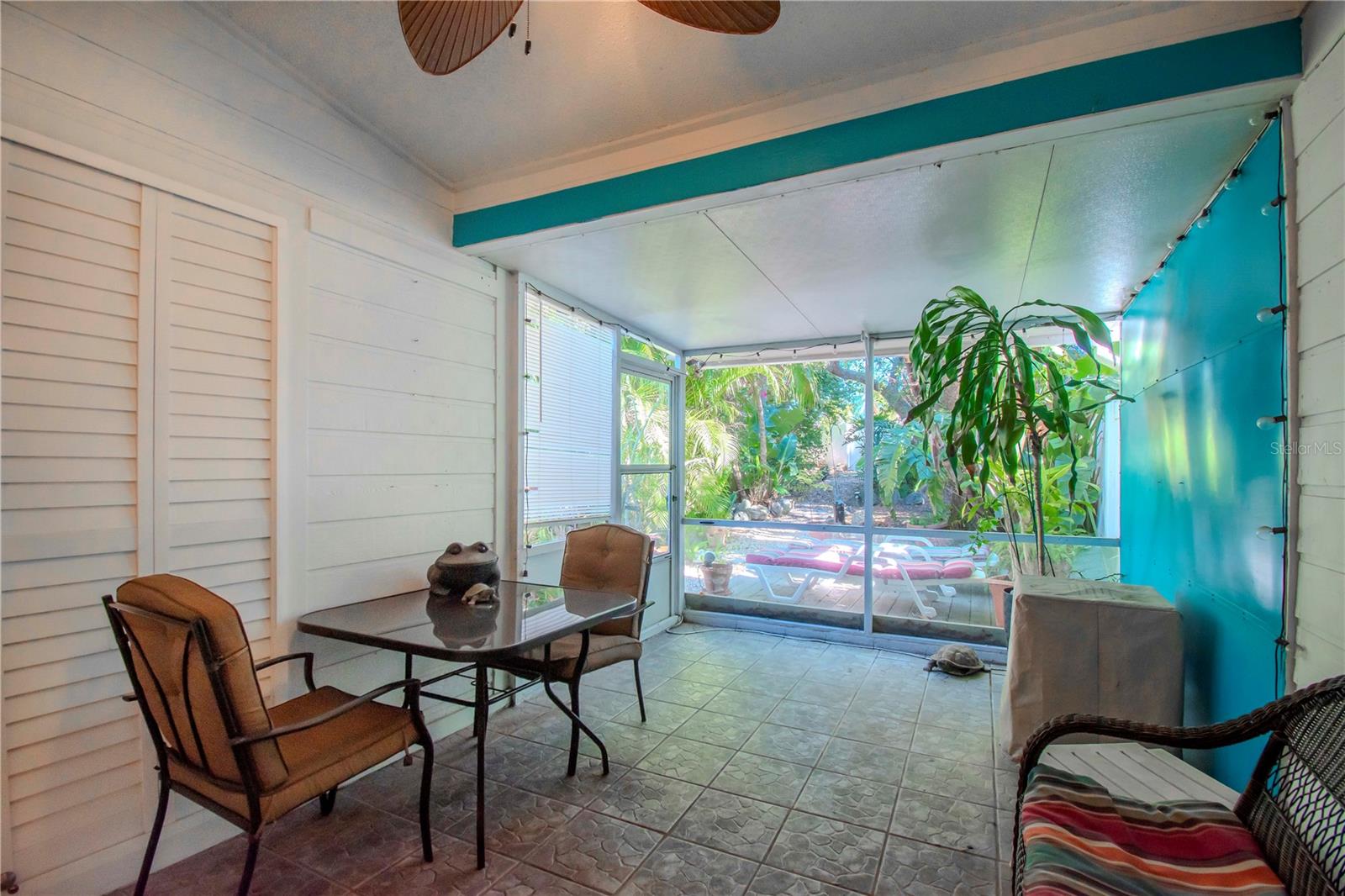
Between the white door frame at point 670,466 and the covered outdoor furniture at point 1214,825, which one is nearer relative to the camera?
the covered outdoor furniture at point 1214,825

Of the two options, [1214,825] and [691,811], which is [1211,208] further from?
[691,811]

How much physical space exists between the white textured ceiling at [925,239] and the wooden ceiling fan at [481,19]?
3.26ft

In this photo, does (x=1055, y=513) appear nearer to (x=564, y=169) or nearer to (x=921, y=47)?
(x=921, y=47)

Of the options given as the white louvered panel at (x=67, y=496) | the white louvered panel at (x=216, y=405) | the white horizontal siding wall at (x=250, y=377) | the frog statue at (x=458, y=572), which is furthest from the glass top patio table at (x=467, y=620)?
the white louvered panel at (x=67, y=496)

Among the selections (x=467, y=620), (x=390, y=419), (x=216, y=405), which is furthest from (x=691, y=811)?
(x=216, y=405)

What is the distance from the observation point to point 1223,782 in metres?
1.97

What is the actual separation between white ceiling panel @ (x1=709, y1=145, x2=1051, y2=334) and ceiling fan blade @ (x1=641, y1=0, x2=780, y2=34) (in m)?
0.97

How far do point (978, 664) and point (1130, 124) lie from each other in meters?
3.15

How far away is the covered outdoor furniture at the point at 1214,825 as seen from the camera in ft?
3.48

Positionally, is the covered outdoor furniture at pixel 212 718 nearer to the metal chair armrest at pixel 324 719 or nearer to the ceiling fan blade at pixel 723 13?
the metal chair armrest at pixel 324 719

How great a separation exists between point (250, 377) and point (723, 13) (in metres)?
1.89

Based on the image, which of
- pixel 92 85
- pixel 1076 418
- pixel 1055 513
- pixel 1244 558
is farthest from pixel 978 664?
pixel 92 85

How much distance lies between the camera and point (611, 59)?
192 cm

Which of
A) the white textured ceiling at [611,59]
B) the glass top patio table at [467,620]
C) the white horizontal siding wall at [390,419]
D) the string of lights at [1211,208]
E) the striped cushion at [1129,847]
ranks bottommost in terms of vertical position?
the striped cushion at [1129,847]
